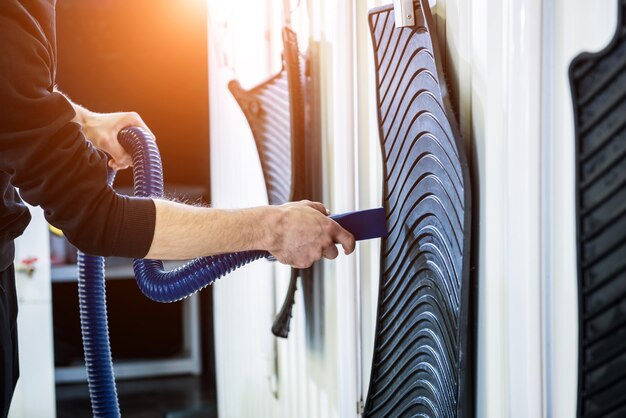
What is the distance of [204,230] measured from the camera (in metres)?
1.37

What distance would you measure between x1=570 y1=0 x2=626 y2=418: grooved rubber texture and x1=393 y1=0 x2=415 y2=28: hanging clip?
0.46m

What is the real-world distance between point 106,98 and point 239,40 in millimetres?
2918

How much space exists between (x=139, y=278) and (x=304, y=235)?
1.58 feet

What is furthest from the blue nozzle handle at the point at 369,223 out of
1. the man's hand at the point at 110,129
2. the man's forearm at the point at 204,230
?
the man's hand at the point at 110,129

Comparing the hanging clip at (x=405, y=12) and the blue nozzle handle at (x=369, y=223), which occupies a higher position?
the hanging clip at (x=405, y=12)

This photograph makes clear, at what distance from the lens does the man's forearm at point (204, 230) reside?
137 centimetres

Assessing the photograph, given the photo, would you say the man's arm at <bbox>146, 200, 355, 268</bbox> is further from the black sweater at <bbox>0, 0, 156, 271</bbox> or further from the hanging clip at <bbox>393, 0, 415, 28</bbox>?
the hanging clip at <bbox>393, 0, 415, 28</bbox>

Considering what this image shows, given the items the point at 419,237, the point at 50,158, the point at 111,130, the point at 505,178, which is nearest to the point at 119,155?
the point at 111,130

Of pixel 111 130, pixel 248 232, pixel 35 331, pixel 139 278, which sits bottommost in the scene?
pixel 35 331

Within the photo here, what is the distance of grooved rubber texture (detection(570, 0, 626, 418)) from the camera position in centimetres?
84

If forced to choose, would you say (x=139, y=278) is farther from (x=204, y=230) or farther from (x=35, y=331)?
(x=35, y=331)

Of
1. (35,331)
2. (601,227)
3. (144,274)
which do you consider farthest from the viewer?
(35,331)

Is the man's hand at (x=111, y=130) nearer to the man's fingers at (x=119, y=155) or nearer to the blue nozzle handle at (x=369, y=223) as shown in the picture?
the man's fingers at (x=119, y=155)

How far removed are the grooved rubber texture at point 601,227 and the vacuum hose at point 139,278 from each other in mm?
746
